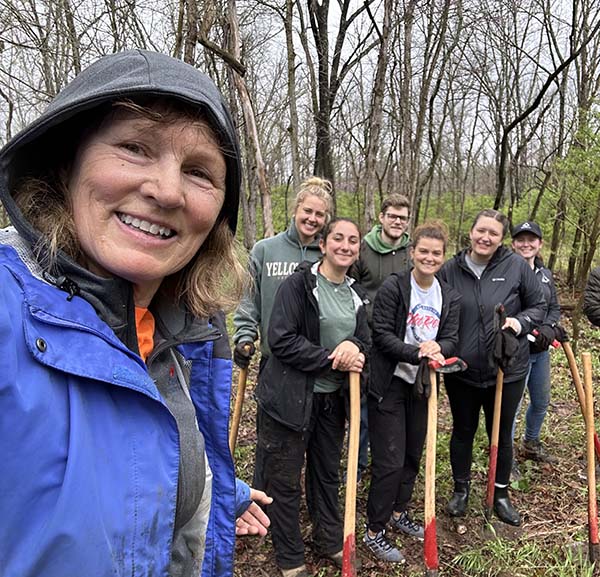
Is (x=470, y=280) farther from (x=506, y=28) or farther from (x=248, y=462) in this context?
(x=506, y=28)

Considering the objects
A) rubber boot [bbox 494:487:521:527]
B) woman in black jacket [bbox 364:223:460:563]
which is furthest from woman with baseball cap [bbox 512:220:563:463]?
woman in black jacket [bbox 364:223:460:563]

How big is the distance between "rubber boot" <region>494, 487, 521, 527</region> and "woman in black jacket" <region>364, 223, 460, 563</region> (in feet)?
3.31

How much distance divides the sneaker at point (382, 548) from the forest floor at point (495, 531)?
4 centimetres

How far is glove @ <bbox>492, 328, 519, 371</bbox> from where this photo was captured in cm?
321

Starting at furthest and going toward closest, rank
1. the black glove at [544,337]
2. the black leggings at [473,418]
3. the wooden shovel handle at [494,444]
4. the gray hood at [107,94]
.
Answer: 1. the black glove at [544,337]
2. the black leggings at [473,418]
3. the wooden shovel handle at [494,444]
4. the gray hood at [107,94]

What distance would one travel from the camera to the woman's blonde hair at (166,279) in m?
0.85

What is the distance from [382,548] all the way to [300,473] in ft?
2.90

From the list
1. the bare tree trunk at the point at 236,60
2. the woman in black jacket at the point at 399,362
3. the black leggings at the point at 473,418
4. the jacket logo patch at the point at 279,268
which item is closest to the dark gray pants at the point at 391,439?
the woman in black jacket at the point at 399,362

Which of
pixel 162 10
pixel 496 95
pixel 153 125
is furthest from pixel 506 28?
pixel 153 125

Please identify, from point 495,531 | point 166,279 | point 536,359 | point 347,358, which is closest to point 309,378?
point 347,358

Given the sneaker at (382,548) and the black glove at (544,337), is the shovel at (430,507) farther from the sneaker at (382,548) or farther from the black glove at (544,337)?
the black glove at (544,337)

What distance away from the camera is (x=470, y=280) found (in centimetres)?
346

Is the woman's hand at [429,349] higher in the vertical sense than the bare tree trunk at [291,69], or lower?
lower

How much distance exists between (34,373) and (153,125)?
0.49 meters
